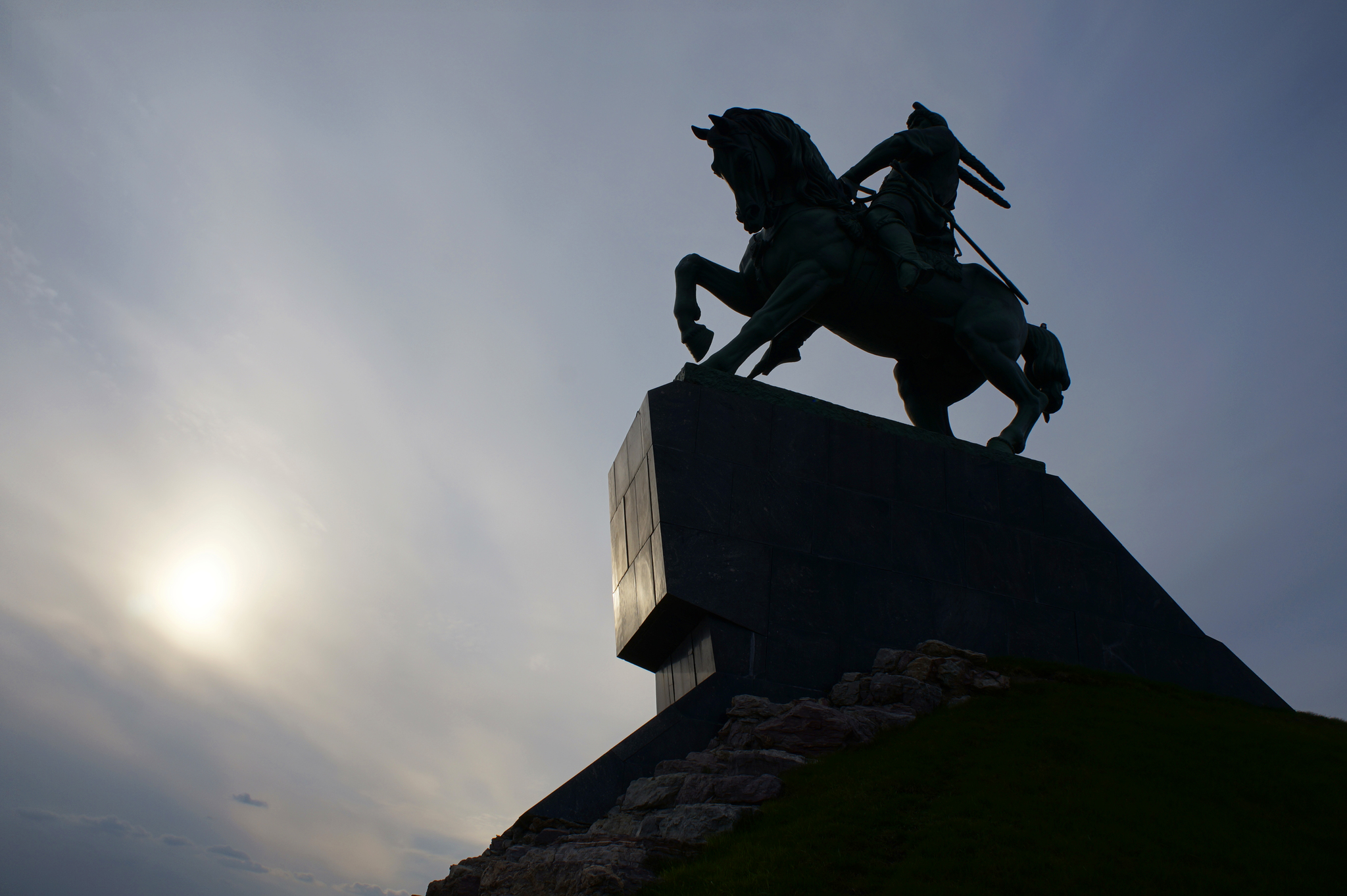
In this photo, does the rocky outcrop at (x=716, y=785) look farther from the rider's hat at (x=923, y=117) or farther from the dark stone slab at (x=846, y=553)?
the rider's hat at (x=923, y=117)

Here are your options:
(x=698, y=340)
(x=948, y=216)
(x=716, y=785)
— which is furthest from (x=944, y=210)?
(x=716, y=785)

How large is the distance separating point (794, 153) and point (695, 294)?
1926mm

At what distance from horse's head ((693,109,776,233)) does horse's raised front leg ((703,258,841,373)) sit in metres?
0.82

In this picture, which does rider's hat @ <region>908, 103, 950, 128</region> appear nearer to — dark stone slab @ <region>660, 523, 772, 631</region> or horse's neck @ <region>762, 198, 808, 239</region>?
horse's neck @ <region>762, 198, 808, 239</region>

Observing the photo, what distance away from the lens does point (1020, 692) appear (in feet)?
25.4

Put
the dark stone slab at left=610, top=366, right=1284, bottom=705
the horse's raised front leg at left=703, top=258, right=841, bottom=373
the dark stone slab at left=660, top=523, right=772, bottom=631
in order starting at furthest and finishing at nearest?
1. the horse's raised front leg at left=703, top=258, right=841, bottom=373
2. the dark stone slab at left=610, top=366, right=1284, bottom=705
3. the dark stone slab at left=660, top=523, right=772, bottom=631

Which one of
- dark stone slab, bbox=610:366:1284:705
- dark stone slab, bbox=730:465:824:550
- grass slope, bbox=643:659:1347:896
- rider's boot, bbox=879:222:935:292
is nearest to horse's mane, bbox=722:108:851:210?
rider's boot, bbox=879:222:935:292

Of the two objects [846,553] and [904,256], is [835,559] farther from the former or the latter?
[904,256]

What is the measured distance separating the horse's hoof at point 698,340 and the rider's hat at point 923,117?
428 cm

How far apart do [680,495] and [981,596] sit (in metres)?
3.17

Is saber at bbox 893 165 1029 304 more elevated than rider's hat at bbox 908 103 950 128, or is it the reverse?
rider's hat at bbox 908 103 950 128

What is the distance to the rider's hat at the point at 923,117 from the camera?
12.2 meters

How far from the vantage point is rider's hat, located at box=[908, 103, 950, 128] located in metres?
12.2

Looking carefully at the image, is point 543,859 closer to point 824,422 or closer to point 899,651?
point 899,651
